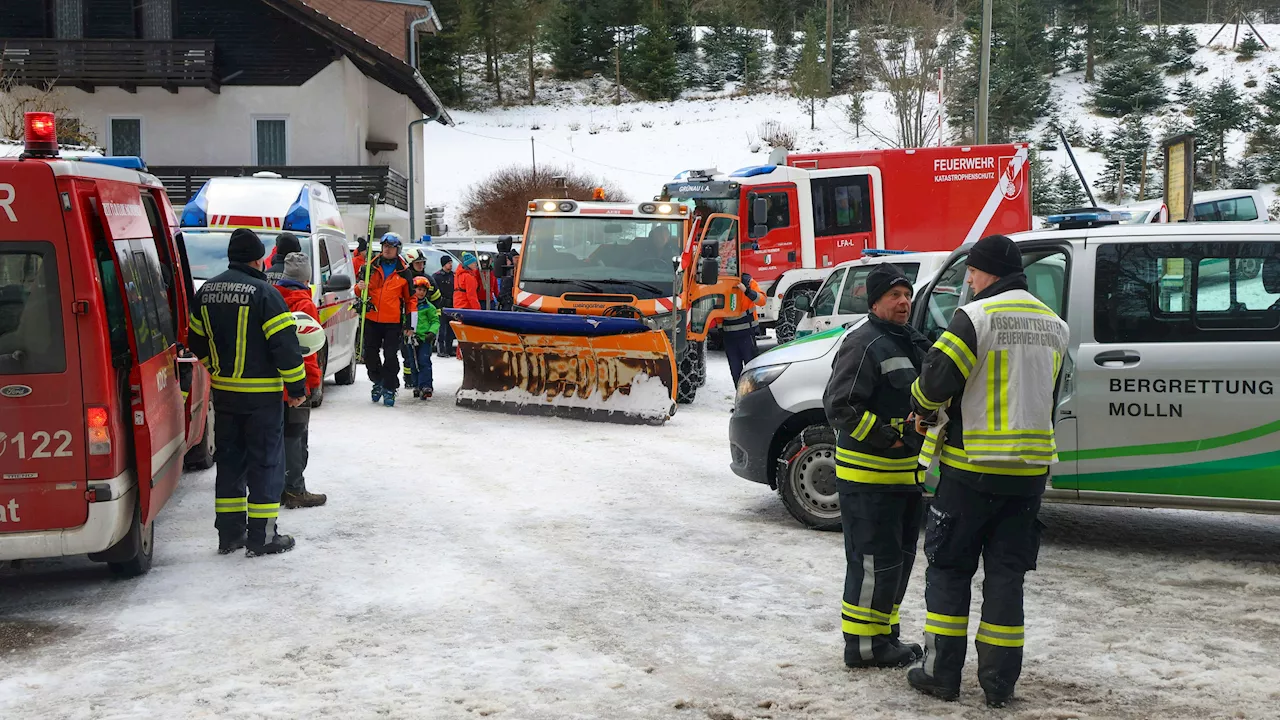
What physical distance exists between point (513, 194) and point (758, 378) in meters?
41.1

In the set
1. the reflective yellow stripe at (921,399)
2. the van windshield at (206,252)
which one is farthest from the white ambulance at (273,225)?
the reflective yellow stripe at (921,399)

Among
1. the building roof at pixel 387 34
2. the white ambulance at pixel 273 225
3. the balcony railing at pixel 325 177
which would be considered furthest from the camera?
the building roof at pixel 387 34

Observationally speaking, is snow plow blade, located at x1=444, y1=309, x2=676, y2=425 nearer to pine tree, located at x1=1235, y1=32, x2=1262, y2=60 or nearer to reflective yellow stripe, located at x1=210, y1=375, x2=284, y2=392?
reflective yellow stripe, located at x1=210, y1=375, x2=284, y2=392

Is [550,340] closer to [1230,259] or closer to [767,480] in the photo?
[767,480]

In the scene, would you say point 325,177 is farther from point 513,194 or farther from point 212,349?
point 212,349

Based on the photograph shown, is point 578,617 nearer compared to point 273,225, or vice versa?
point 578,617

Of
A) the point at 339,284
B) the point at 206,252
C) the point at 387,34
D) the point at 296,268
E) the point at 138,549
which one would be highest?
the point at 387,34

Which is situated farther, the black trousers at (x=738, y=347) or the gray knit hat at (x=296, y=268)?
the black trousers at (x=738, y=347)

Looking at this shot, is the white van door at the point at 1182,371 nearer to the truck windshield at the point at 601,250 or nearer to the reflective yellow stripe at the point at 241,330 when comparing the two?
the reflective yellow stripe at the point at 241,330

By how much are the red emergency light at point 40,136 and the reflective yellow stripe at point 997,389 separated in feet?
14.1

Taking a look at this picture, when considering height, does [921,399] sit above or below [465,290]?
below

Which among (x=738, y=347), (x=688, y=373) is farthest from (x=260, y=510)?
(x=738, y=347)

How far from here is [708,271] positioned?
42.2ft

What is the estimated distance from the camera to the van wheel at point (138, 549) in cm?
602
